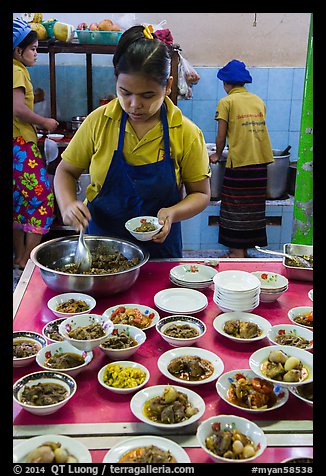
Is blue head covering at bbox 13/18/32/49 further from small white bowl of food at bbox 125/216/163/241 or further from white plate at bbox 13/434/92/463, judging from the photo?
white plate at bbox 13/434/92/463

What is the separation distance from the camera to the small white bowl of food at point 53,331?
1.76 m

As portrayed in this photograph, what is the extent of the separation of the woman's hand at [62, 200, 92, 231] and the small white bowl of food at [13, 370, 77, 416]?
84 cm

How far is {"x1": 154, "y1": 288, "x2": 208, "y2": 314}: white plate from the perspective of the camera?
6.63ft

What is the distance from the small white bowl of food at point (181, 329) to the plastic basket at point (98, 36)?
145 inches

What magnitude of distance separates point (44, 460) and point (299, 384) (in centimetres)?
73

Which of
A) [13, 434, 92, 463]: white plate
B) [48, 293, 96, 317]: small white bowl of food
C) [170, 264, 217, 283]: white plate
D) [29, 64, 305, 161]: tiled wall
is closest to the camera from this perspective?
[13, 434, 92, 463]: white plate

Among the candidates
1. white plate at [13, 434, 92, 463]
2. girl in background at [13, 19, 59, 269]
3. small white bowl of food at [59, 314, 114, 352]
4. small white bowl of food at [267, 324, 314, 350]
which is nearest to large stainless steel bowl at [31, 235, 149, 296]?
small white bowl of food at [59, 314, 114, 352]

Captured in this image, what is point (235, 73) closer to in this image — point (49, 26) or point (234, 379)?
point (49, 26)

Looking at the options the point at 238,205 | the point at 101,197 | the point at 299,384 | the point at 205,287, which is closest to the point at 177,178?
the point at 101,197

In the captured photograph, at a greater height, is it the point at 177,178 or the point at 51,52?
the point at 51,52

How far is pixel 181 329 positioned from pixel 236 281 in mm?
415

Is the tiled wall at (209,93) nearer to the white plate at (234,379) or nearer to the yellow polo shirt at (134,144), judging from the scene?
the yellow polo shirt at (134,144)
